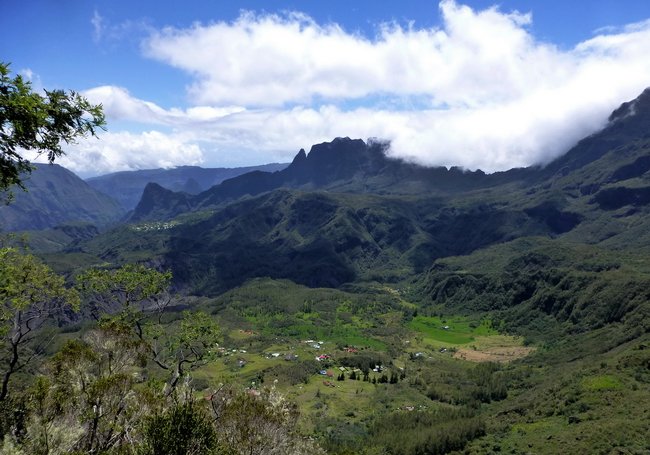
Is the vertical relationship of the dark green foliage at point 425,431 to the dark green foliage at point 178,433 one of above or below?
below

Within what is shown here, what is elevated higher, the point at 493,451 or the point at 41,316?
the point at 41,316

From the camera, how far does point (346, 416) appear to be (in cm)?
17012

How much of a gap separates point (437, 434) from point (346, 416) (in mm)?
37565

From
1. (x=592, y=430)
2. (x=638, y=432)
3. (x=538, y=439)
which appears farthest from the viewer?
(x=538, y=439)

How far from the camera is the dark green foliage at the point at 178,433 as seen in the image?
28328mm

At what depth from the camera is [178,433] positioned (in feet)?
95.2

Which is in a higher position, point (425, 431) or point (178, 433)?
point (178, 433)

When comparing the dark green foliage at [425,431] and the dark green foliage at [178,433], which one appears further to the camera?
the dark green foliage at [425,431]

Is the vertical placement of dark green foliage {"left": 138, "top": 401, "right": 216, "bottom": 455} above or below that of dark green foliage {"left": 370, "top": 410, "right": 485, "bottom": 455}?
above

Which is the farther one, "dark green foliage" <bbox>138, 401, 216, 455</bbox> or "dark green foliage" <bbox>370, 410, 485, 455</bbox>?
"dark green foliage" <bbox>370, 410, 485, 455</bbox>

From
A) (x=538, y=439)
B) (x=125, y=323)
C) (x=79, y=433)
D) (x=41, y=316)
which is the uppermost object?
(x=41, y=316)

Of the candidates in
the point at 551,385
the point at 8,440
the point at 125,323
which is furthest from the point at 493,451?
the point at 8,440

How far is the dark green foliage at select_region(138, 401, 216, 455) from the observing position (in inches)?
1115

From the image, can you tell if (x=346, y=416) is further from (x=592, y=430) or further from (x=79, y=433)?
(x=79, y=433)
